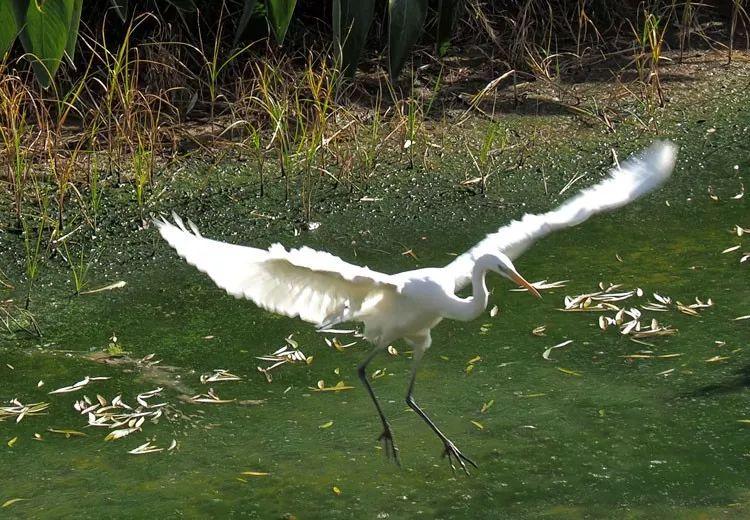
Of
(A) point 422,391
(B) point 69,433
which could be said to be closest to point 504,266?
(A) point 422,391

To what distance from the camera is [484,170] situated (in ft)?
18.3

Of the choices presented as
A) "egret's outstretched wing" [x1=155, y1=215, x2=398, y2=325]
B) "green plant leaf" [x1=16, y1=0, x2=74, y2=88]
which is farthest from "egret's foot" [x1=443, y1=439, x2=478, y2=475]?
"green plant leaf" [x1=16, y1=0, x2=74, y2=88]

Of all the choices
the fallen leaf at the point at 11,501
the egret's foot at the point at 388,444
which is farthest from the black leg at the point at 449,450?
the fallen leaf at the point at 11,501

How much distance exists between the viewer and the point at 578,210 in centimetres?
354

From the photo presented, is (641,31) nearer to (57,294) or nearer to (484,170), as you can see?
(484,170)

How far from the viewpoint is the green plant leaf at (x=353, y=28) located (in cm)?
597

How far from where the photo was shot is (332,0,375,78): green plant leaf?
5.97 metres

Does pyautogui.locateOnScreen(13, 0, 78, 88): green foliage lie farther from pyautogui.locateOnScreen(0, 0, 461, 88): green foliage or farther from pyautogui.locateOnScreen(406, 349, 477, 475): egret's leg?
pyautogui.locateOnScreen(406, 349, 477, 475): egret's leg

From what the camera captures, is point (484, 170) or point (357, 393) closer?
point (357, 393)

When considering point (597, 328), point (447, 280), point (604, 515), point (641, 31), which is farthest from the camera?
point (641, 31)

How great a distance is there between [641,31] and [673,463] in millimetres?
3847

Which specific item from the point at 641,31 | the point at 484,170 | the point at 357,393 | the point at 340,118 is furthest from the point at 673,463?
the point at 641,31

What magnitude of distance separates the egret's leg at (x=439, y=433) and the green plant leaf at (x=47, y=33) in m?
2.34

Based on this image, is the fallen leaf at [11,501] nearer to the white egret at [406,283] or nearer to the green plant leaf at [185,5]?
the white egret at [406,283]
